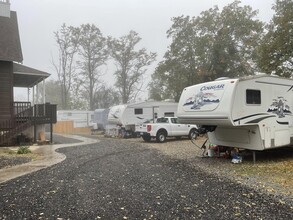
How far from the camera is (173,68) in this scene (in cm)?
3056

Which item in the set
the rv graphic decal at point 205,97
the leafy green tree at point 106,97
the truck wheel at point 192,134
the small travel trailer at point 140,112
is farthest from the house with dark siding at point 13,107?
the leafy green tree at point 106,97

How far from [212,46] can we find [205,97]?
18.3 metres

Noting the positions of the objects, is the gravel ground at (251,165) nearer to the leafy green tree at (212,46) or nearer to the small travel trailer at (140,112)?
the small travel trailer at (140,112)

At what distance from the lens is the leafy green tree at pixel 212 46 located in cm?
2664

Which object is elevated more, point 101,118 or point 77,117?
point 77,117

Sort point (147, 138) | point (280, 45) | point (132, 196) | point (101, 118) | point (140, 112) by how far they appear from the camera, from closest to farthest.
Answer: point (132, 196)
point (280, 45)
point (147, 138)
point (140, 112)
point (101, 118)

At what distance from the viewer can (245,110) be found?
31.2ft

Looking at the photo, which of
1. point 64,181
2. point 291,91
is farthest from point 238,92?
point 64,181

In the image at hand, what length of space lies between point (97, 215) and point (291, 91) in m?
9.03

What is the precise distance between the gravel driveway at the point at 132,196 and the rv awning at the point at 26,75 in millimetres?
11497

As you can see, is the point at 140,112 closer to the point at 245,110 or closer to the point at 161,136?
the point at 161,136

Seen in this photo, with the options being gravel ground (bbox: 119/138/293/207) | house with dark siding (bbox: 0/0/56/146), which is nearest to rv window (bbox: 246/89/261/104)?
gravel ground (bbox: 119/138/293/207)

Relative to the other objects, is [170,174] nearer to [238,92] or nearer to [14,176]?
[238,92]

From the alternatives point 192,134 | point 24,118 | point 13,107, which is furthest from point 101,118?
point 13,107
